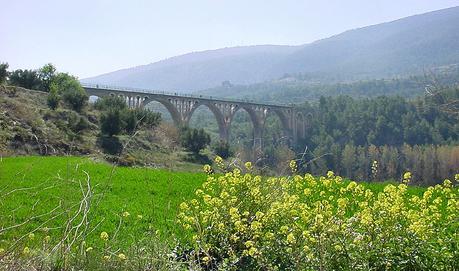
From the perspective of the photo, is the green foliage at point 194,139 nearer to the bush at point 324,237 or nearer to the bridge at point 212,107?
the bridge at point 212,107

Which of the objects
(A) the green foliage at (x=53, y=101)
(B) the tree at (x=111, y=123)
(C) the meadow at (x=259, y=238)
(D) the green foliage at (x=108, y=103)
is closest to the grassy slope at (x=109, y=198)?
(C) the meadow at (x=259, y=238)

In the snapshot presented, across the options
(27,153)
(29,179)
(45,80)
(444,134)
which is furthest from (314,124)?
(29,179)

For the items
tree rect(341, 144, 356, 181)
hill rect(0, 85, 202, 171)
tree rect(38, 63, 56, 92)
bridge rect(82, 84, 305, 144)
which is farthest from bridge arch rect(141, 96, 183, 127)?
tree rect(341, 144, 356, 181)

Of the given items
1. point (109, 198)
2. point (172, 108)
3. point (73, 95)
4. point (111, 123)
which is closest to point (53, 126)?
point (111, 123)

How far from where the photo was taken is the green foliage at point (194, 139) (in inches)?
1218

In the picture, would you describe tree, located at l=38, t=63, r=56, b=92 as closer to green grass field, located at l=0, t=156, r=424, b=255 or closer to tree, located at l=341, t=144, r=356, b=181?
green grass field, located at l=0, t=156, r=424, b=255

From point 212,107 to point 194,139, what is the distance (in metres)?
17.7

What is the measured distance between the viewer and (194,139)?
32281 millimetres

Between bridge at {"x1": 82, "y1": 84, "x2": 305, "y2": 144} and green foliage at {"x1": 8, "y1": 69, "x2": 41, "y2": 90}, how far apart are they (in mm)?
4062

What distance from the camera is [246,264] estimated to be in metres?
4.26

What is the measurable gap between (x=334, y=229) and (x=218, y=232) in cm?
120

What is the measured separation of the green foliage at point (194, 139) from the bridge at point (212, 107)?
852 centimetres

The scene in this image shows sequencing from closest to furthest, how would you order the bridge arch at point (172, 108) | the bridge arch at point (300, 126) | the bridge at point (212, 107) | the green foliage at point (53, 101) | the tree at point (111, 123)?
1. the tree at point (111, 123)
2. the green foliage at point (53, 101)
3. the bridge at point (212, 107)
4. the bridge arch at point (172, 108)
5. the bridge arch at point (300, 126)

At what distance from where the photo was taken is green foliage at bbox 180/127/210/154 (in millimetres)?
30944
